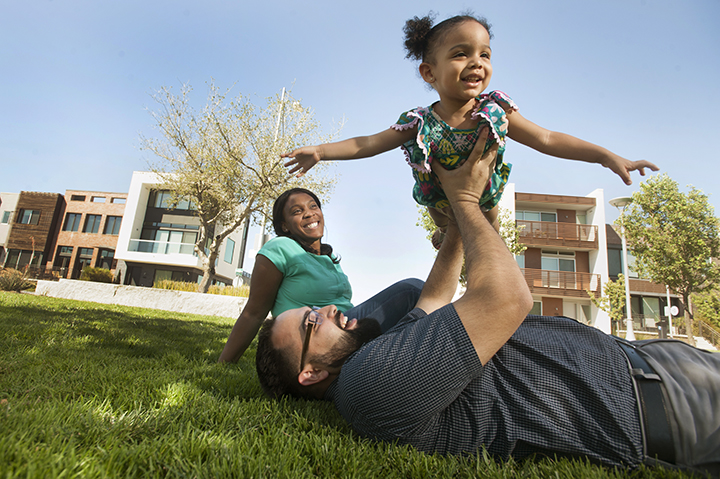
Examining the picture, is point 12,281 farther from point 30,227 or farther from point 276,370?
point 30,227

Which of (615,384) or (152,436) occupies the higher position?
(615,384)

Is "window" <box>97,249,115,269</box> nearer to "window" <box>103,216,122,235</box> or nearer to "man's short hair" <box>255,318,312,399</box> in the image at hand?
"window" <box>103,216,122,235</box>

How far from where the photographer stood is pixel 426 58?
2.88 metres

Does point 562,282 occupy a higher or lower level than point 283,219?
higher

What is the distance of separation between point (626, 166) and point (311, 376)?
7.45ft

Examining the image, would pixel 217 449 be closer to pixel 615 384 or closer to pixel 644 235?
pixel 615 384

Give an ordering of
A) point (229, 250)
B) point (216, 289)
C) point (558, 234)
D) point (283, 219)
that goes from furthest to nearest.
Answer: point (229, 250), point (558, 234), point (216, 289), point (283, 219)

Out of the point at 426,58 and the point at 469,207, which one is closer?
the point at 469,207

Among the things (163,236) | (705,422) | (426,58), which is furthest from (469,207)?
(163,236)

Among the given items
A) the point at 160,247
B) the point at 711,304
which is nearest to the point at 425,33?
the point at 711,304

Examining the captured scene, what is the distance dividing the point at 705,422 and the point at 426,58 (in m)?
2.60

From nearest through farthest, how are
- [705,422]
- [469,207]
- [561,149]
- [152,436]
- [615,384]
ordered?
[705,422]
[615,384]
[152,436]
[469,207]
[561,149]

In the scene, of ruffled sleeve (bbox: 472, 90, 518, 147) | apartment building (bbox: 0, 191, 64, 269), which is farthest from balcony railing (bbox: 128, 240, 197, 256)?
ruffled sleeve (bbox: 472, 90, 518, 147)

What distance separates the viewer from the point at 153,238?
3541 centimetres
